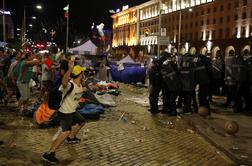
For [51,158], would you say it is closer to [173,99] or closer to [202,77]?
[173,99]

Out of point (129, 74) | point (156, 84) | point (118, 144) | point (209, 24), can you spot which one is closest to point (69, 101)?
point (118, 144)

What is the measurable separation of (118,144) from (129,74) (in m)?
16.4

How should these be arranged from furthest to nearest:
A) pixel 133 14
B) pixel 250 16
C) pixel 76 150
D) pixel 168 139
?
1. pixel 133 14
2. pixel 250 16
3. pixel 168 139
4. pixel 76 150

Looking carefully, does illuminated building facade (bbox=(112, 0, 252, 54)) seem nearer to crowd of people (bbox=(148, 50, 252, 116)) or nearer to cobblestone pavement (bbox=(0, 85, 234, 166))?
crowd of people (bbox=(148, 50, 252, 116))

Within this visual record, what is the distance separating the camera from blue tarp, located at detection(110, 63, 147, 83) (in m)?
24.2

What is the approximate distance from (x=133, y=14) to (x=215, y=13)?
53.4m

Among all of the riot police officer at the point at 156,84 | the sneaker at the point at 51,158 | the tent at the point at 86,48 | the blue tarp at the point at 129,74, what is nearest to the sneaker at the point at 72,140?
the sneaker at the point at 51,158

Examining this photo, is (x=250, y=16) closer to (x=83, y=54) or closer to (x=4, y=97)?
Result: (x=83, y=54)

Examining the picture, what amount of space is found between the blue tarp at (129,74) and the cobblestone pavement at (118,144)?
12570 mm

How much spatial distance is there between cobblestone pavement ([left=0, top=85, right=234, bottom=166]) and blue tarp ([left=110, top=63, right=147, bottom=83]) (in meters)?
12.6

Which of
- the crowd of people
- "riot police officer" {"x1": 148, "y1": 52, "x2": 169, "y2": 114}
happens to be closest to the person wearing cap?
the crowd of people

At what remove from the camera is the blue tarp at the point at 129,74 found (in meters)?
24.2

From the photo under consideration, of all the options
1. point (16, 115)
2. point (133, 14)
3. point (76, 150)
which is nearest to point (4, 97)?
point (16, 115)

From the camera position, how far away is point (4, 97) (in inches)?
536
